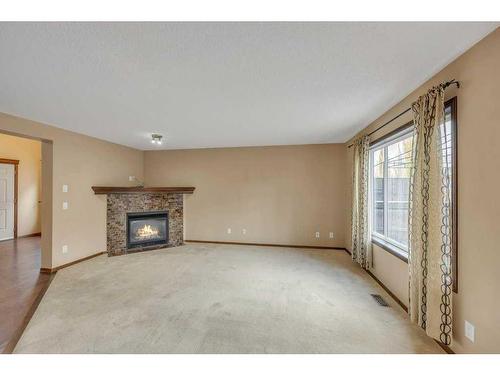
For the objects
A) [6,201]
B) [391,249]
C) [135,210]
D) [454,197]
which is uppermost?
[454,197]

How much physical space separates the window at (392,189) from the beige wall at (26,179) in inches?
328

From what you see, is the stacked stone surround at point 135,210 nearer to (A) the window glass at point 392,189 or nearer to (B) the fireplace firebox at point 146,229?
A: (B) the fireplace firebox at point 146,229

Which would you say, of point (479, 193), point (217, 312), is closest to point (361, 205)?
point (479, 193)

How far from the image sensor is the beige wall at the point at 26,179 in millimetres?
5656

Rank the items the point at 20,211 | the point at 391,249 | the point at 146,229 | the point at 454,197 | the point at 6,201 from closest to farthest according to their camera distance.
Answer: the point at 454,197, the point at 391,249, the point at 146,229, the point at 6,201, the point at 20,211

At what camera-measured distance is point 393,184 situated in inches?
120

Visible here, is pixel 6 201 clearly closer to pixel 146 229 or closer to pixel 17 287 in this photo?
pixel 146 229

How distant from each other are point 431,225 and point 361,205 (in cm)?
178

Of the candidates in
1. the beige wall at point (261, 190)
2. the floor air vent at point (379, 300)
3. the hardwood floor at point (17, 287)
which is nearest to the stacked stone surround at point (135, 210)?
the beige wall at point (261, 190)

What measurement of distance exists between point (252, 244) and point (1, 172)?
21.4 ft

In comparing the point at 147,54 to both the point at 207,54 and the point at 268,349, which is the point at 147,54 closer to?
the point at 207,54

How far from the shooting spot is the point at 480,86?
4.96ft

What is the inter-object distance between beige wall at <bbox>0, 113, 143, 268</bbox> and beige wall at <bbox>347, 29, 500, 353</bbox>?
5.04 metres
